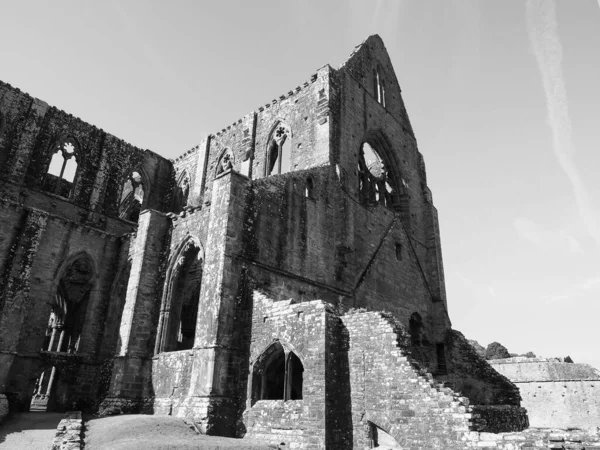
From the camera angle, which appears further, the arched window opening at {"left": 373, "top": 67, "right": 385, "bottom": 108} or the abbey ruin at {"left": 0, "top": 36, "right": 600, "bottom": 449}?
the arched window opening at {"left": 373, "top": 67, "right": 385, "bottom": 108}

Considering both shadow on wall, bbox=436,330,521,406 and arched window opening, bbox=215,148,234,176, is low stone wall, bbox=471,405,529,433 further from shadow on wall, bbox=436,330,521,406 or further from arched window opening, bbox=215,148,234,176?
arched window opening, bbox=215,148,234,176

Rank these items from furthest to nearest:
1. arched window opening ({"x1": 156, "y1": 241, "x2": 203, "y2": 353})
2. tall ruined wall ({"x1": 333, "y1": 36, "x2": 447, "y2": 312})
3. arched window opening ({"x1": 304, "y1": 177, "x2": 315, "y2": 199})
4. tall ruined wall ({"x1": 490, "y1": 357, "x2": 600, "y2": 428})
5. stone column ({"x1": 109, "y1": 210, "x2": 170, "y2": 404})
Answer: tall ruined wall ({"x1": 490, "y1": 357, "x2": 600, "y2": 428})
tall ruined wall ({"x1": 333, "y1": 36, "x2": 447, "y2": 312})
arched window opening ({"x1": 304, "y1": 177, "x2": 315, "y2": 199})
arched window opening ({"x1": 156, "y1": 241, "x2": 203, "y2": 353})
stone column ({"x1": 109, "y1": 210, "x2": 170, "y2": 404})

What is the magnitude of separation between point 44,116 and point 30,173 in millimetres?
3147

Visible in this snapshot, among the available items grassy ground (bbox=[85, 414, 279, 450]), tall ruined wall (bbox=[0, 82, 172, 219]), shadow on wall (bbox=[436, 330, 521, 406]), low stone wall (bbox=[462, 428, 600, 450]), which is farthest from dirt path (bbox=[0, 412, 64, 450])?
shadow on wall (bbox=[436, 330, 521, 406])

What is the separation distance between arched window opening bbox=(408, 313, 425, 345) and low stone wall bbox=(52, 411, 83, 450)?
1359 centimetres

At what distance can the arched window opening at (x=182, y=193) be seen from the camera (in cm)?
2570

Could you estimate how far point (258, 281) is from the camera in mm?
13664

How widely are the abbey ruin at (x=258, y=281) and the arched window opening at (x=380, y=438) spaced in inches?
2.1

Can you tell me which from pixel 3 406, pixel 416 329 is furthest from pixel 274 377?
pixel 416 329

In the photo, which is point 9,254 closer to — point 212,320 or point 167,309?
point 167,309

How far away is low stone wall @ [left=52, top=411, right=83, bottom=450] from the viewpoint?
9116mm

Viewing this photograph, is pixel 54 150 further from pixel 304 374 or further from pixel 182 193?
pixel 304 374

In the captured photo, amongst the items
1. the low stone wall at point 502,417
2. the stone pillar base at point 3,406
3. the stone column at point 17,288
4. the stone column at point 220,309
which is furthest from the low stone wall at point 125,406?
the low stone wall at point 502,417

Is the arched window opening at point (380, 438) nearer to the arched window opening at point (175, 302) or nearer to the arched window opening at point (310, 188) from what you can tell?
the arched window opening at point (175, 302)
